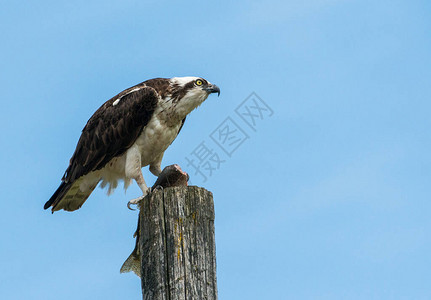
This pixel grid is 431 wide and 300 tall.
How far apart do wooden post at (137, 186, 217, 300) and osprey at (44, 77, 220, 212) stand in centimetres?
300

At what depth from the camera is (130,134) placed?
7891 mm

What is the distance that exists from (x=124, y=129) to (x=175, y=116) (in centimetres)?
69

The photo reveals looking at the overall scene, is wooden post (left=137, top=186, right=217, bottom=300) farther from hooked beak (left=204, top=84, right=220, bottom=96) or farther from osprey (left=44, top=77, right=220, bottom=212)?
hooked beak (left=204, top=84, right=220, bottom=96)

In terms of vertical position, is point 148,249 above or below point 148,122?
below

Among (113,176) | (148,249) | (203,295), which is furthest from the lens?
(113,176)

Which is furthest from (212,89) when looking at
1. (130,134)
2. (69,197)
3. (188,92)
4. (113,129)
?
(69,197)

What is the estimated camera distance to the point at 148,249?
4566 millimetres

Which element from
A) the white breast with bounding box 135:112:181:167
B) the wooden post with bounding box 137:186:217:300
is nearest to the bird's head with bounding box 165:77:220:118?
the white breast with bounding box 135:112:181:167

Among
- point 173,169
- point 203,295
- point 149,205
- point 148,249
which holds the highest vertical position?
point 173,169

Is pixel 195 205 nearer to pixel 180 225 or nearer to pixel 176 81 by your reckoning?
pixel 180 225

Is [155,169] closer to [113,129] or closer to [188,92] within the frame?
[113,129]

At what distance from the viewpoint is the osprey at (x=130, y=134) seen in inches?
311

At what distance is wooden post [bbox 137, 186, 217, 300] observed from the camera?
14.1ft

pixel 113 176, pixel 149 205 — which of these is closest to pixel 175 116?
pixel 113 176
